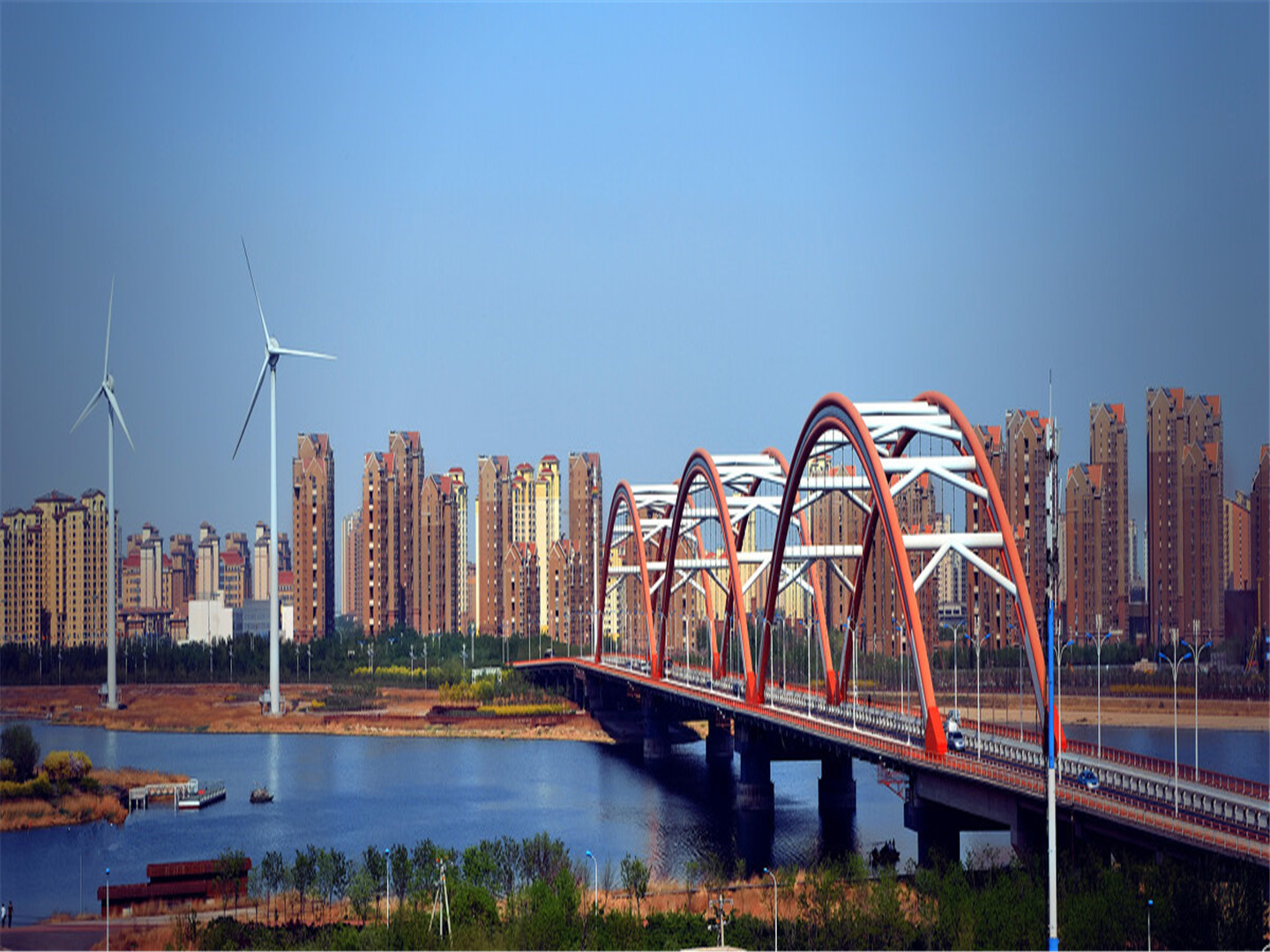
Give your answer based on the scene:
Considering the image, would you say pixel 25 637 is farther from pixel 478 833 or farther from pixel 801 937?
pixel 801 937

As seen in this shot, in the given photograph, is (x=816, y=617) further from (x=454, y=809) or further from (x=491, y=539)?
(x=491, y=539)

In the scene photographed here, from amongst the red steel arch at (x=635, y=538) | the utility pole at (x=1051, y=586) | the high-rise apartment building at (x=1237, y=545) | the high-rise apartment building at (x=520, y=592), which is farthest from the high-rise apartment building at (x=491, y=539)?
the utility pole at (x=1051, y=586)

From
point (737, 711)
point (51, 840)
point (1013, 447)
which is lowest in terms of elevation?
point (51, 840)

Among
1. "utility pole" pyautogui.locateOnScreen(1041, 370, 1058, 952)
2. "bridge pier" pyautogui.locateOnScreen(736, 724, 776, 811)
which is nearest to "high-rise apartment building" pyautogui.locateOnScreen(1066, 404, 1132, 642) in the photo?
"bridge pier" pyautogui.locateOnScreen(736, 724, 776, 811)

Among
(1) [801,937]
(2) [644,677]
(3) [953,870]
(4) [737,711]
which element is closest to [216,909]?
(1) [801,937]

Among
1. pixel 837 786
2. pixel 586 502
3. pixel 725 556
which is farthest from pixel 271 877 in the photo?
pixel 586 502

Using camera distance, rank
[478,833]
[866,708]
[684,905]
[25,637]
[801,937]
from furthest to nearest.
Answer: [25,637], [866,708], [478,833], [684,905], [801,937]
